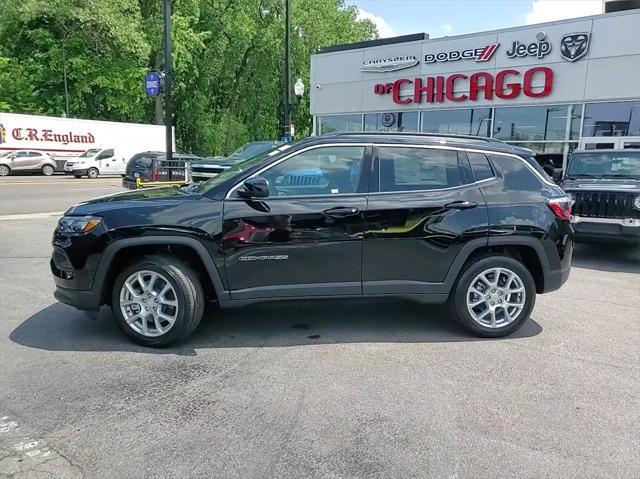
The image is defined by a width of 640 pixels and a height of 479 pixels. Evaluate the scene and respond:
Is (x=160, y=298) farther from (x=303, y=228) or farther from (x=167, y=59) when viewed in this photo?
(x=167, y=59)

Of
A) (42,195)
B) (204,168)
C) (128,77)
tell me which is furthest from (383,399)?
(128,77)

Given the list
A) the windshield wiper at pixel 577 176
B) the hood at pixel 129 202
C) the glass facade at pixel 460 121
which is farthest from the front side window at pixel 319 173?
the glass facade at pixel 460 121

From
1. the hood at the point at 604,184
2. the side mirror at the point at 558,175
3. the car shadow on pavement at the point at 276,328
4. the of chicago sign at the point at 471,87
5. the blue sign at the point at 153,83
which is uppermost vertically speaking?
the of chicago sign at the point at 471,87

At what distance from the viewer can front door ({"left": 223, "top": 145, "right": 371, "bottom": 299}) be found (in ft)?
13.8

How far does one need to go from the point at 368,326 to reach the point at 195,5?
3451 cm

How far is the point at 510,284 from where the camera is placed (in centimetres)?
461

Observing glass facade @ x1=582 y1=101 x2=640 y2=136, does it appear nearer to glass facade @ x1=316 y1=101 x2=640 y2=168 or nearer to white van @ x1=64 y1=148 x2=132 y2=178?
glass facade @ x1=316 y1=101 x2=640 y2=168

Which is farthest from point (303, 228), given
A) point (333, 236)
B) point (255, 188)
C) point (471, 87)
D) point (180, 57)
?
point (180, 57)

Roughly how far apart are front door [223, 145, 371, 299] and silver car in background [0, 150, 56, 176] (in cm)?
2698

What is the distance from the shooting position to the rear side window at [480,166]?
460cm

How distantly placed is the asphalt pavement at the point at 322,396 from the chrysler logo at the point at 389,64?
53.1ft

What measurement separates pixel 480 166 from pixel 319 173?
1482 mm

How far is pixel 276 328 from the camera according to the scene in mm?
4793

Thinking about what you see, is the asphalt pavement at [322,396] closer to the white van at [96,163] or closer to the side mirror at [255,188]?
the side mirror at [255,188]
